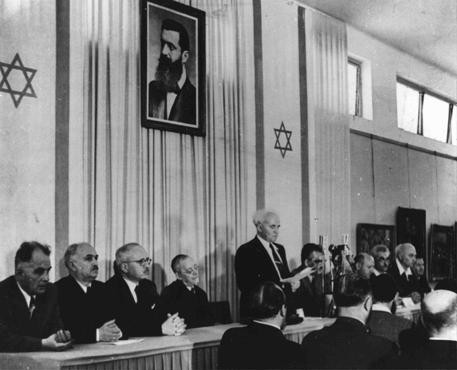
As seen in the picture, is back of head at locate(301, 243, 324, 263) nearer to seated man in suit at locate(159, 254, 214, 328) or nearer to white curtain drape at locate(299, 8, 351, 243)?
seated man in suit at locate(159, 254, 214, 328)

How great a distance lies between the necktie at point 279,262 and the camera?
7480 millimetres

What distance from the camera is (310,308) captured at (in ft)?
25.1

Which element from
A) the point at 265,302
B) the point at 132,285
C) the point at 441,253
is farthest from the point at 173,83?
the point at 441,253

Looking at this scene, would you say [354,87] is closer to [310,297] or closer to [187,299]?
[310,297]

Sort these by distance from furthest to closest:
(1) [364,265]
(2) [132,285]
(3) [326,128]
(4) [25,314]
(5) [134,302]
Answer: (3) [326,128]
(1) [364,265]
(2) [132,285]
(5) [134,302]
(4) [25,314]

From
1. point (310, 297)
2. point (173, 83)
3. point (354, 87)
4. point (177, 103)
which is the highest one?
point (354, 87)

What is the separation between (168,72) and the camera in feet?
27.3

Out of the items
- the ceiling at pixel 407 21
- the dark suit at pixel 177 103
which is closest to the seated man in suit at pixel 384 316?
the dark suit at pixel 177 103

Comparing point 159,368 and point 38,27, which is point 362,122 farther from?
point 159,368

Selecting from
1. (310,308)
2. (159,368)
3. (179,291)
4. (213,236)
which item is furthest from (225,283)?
(159,368)

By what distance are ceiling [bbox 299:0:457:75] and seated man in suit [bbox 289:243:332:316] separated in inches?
180

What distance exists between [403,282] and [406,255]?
0.38m

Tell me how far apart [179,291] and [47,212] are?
5.10 feet

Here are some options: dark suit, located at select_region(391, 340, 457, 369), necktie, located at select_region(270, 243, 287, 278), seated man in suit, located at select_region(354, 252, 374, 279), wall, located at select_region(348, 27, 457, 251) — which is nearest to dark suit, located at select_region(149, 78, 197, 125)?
necktie, located at select_region(270, 243, 287, 278)
